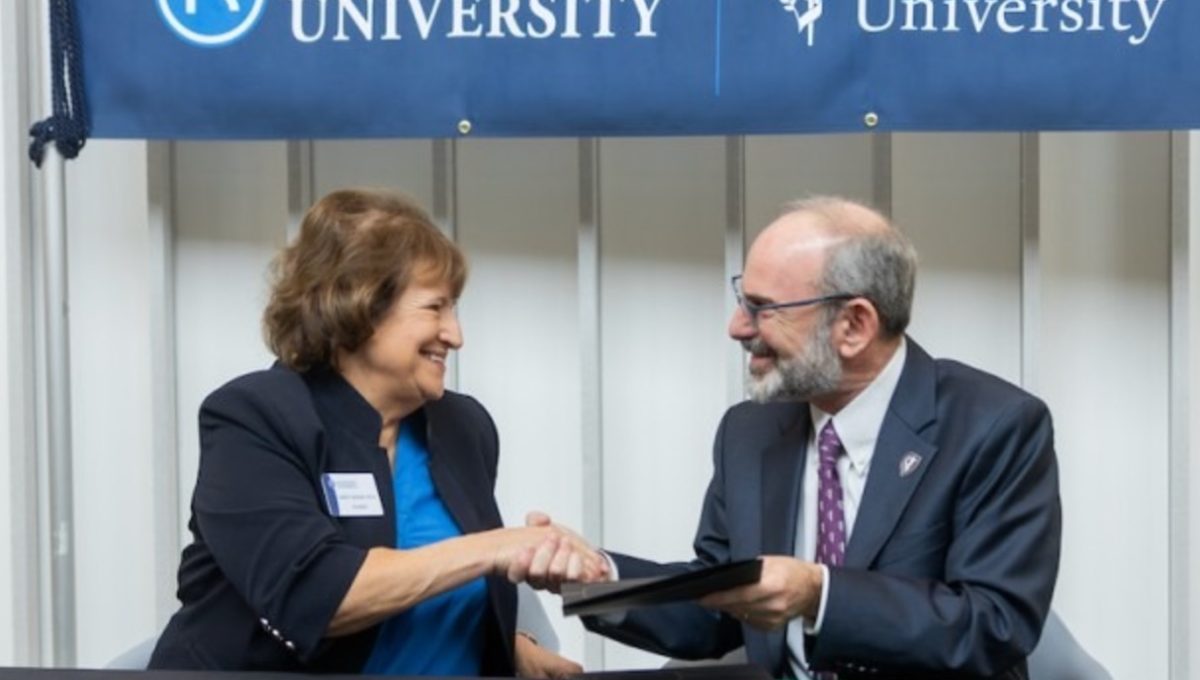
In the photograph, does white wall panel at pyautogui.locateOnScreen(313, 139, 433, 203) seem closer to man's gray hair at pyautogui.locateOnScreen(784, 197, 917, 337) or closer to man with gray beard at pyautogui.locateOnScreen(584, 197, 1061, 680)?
man with gray beard at pyautogui.locateOnScreen(584, 197, 1061, 680)

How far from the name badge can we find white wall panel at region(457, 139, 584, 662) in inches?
36.2

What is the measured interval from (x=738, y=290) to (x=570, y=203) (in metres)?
0.88

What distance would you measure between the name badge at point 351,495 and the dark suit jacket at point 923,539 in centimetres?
36

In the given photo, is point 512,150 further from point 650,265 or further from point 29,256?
point 29,256

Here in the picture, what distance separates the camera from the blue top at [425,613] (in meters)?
2.60

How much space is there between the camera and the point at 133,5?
11.0ft

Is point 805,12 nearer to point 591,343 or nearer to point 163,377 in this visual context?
point 591,343

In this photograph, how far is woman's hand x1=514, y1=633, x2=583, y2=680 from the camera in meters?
2.80

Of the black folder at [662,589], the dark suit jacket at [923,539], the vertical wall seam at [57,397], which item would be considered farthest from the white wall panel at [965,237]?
the vertical wall seam at [57,397]

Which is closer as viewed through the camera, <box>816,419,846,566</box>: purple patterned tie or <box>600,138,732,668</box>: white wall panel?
<box>816,419,846,566</box>: purple patterned tie

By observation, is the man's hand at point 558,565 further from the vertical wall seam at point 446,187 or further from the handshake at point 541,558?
the vertical wall seam at point 446,187

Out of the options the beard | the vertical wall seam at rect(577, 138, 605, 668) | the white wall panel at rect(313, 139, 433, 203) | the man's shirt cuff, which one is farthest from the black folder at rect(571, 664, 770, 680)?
the white wall panel at rect(313, 139, 433, 203)

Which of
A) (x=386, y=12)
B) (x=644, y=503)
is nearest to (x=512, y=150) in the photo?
(x=386, y=12)

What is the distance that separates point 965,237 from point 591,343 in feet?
2.32
